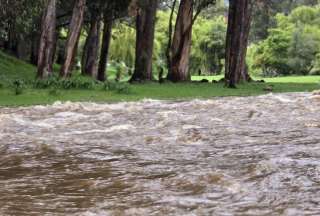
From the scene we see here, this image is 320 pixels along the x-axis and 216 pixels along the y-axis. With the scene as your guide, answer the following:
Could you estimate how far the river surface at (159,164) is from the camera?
5.84 m

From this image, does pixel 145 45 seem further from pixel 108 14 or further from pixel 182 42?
pixel 108 14

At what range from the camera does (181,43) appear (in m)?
32.3

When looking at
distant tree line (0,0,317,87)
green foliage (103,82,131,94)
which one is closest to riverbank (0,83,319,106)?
green foliage (103,82,131,94)

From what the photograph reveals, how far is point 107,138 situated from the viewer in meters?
10.6

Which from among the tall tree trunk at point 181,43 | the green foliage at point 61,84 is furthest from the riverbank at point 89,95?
the tall tree trunk at point 181,43

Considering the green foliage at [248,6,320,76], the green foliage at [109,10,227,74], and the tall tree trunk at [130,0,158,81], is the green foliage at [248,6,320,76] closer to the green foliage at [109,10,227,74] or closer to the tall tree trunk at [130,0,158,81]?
the green foliage at [109,10,227,74]

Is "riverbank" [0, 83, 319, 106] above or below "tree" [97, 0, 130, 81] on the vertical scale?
below

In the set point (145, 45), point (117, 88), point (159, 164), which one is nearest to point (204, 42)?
point (145, 45)

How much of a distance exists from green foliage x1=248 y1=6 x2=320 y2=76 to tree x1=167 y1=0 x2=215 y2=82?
40911mm

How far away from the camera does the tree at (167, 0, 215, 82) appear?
32059 mm

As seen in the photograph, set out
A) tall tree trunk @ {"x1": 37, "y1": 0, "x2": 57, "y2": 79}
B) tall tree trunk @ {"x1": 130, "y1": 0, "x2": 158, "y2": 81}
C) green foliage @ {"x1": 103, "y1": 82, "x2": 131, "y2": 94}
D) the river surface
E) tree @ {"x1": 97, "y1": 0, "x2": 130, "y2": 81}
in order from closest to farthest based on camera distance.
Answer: the river surface → green foliage @ {"x1": 103, "y1": 82, "x2": 131, "y2": 94} → tall tree trunk @ {"x1": 37, "y1": 0, "x2": 57, "y2": 79} → tree @ {"x1": 97, "y1": 0, "x2": 130, "y2": 81} → tall tree trunk @ {"x1": 130, "y1": 0, "x2": 158, "y2": 81}

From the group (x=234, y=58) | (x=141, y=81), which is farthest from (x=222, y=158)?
(x=141, y=81)

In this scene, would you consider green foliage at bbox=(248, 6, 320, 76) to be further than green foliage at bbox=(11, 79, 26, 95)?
Yes

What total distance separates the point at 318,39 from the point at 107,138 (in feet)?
223
